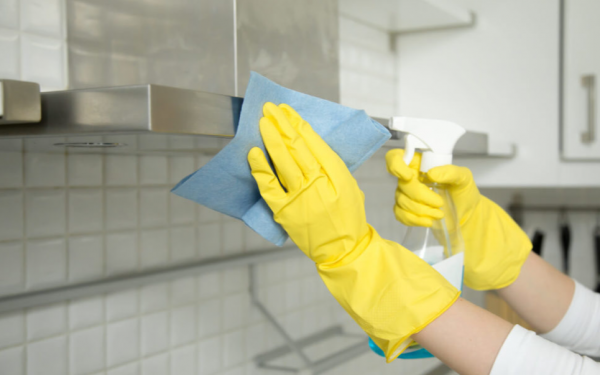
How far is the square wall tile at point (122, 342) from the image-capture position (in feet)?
2.86

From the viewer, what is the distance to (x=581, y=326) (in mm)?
918

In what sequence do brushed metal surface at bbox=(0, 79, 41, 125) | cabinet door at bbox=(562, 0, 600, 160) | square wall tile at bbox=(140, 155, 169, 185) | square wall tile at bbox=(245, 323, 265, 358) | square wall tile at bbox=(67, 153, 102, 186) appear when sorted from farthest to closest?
1. cabinet door at bbox=(562, 0, 600, 160)
2. square wall tile at bbox=(245, 323, 265, 358)
3. square wall tile at bbox=(140, 155, 169, 185)
4. square wall tile at bbox=(67, 153, 102, 186)
5. brushed metal surface at bbox=(0, 79, 41, 125)

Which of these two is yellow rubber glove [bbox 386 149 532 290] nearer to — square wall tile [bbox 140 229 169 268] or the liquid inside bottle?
the liquid inside bottle

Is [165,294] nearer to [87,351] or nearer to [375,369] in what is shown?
[87,351]

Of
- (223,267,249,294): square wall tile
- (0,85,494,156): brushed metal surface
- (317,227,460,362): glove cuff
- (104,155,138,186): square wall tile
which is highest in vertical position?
(0,85,494,156): brushed metal surface

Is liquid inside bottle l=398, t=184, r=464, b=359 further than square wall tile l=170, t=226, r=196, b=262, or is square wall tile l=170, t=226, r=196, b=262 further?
square wall tile l=170, t=226, r=196, b=262

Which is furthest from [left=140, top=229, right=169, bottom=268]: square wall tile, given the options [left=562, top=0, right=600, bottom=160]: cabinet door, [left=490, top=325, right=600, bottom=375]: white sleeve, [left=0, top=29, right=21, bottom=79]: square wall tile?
[left=562, top=0, right=600, bottom=160]: cabinet door

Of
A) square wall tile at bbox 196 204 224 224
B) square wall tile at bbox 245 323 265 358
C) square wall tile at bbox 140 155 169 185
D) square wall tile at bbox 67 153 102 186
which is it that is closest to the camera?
square wall tile at bbox 67 153 102 186

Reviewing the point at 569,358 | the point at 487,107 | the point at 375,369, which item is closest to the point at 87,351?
the point at 569,358

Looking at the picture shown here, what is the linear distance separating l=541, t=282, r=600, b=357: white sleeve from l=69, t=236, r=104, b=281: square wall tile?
776 mm

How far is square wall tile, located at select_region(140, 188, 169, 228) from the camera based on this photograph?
912 mm

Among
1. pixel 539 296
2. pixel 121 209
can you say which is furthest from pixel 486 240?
pixel 121 209

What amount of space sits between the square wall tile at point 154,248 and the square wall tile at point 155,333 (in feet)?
0.31

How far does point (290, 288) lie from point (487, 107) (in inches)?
27.4
